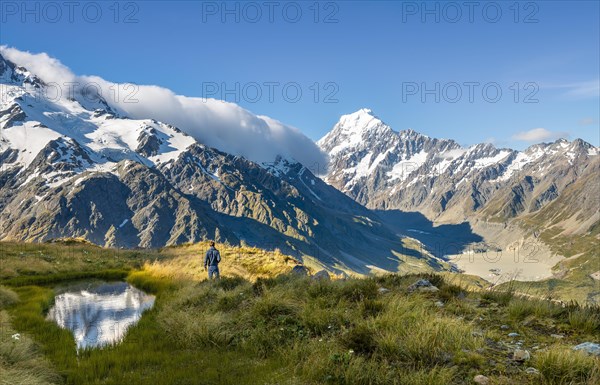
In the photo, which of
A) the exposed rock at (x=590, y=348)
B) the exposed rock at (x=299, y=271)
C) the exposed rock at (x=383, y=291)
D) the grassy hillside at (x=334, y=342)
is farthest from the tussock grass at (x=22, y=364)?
the exposed rock at (x=299, y=271)

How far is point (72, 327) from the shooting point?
16812 mm

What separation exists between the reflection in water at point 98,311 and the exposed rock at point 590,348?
1309cm

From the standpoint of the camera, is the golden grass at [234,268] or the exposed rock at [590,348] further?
the golden grass at [234,268]

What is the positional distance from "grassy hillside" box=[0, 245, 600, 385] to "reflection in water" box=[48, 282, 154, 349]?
901 mm

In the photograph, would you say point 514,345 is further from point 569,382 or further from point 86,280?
point 86,280

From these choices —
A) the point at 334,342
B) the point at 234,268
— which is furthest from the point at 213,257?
the point at 334,342

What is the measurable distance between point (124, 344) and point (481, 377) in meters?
10.4

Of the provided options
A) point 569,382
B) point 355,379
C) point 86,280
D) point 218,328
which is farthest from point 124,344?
point 86,280

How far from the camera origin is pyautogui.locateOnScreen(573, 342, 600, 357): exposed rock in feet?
28.2

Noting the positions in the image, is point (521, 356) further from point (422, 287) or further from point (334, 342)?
point (422, 287)

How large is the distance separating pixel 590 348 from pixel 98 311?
19.7 meters

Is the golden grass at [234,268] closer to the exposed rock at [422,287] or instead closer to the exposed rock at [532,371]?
the exposed rock at [422,287]

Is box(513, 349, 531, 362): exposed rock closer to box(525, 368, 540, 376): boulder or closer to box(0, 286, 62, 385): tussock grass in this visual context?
box(525, 368, 540, 376): boulder

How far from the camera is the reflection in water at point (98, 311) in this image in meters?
15.4
